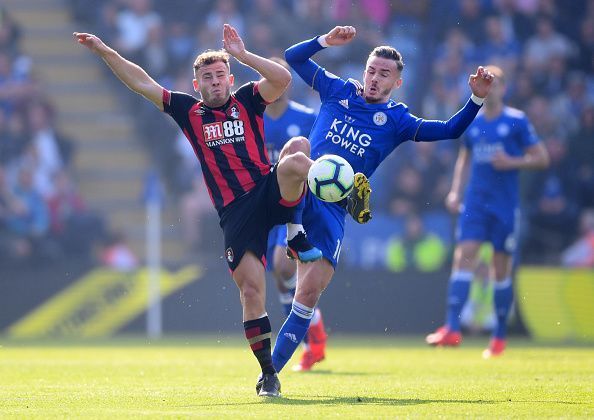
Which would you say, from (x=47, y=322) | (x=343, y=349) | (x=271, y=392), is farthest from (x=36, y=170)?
(x=271, y=392)

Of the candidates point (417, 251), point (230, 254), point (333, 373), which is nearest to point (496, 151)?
point (333, 373)

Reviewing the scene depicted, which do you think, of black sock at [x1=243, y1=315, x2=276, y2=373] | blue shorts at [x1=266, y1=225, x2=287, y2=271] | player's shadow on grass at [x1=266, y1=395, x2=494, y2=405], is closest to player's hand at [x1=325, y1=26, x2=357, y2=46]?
black sock at [x1=243, y1=315, x2=276, y2=373]

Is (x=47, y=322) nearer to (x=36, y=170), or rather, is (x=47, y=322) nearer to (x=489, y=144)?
(x=36, y=170)

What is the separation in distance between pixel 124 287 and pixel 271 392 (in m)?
9.25

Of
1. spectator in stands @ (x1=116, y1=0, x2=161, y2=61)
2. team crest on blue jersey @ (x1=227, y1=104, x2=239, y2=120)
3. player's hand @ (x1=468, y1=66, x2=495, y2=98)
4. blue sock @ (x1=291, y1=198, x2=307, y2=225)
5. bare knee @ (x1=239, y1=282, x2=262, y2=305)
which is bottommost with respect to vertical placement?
bare knee @ (x1=239, y1=282, x2=262, y2=305)

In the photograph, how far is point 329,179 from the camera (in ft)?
25.2

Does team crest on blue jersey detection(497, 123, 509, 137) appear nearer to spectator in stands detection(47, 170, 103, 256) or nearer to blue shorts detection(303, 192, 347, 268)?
blue shorts detection(303, 192, 347, 268)

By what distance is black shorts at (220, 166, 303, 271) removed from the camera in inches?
311

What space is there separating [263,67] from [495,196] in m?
5.76

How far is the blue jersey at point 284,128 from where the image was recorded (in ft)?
37.5

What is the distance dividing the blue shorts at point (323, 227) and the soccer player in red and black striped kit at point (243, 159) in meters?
0.63

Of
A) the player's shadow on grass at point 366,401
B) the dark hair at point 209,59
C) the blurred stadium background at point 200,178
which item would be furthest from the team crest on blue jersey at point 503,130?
the player's shadow on grass at point 366,401

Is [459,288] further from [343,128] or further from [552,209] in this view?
[552,209]

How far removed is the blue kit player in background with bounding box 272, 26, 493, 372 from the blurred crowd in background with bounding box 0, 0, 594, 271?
810 cm
